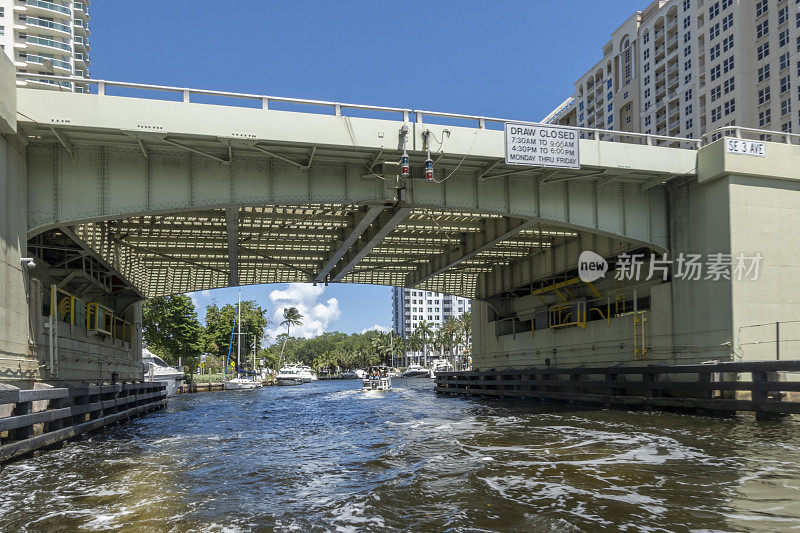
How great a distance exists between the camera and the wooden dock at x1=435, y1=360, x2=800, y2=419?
20.7m

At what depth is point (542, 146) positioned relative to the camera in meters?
23.3

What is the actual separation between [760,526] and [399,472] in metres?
6.40

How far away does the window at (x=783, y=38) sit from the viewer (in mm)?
72338

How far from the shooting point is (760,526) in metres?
8.09

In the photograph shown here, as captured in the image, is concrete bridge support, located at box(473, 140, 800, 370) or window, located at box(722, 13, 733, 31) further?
window, located at box(722, 13, 733, 31)

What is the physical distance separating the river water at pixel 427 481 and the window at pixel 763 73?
2721 inches

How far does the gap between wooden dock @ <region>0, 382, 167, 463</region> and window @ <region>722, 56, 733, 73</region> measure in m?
80.1

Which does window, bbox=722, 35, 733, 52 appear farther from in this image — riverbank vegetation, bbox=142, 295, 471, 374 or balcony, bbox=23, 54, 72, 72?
balcony, bbox=23, 54, 72, 72

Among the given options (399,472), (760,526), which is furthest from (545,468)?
(760,526)

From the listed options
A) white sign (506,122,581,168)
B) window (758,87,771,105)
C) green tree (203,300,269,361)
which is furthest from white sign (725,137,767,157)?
green tree (203,300,269,361)

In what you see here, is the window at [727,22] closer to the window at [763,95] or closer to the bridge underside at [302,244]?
the window at [763,95]

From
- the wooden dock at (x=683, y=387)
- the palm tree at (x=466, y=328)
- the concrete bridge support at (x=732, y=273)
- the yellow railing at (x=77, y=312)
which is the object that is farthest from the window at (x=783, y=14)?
the palm tree at (x=466, y=328)

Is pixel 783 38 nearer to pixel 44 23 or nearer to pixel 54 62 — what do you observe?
pixel 54 62

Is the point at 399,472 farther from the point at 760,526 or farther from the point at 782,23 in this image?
the point at 782,23
